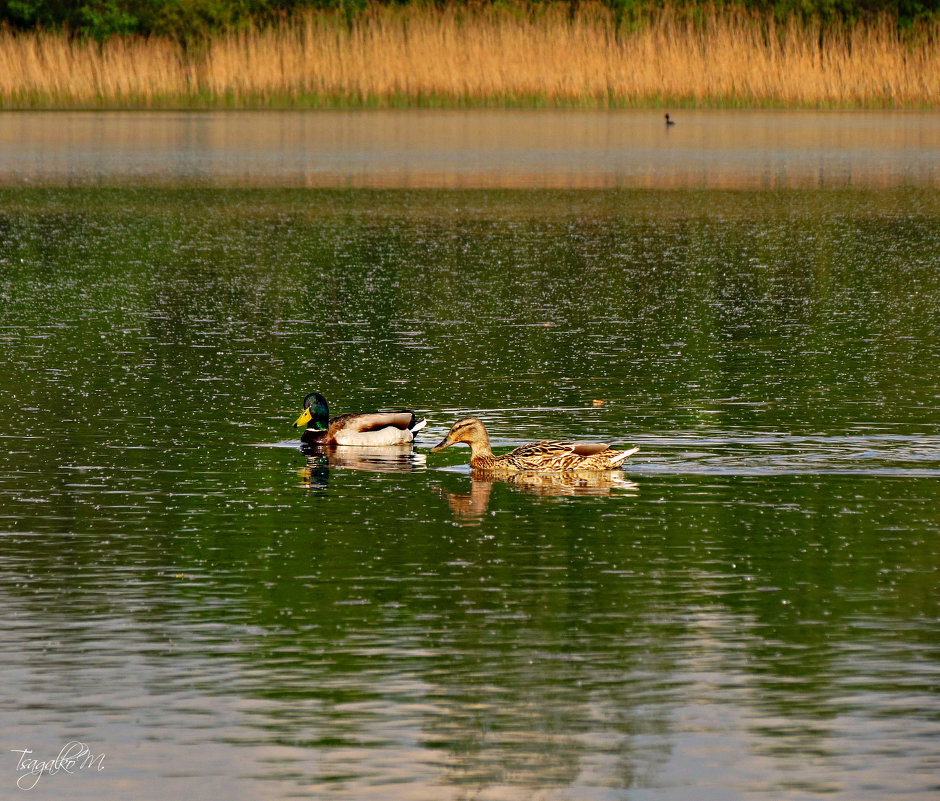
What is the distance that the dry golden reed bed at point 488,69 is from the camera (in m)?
47.2

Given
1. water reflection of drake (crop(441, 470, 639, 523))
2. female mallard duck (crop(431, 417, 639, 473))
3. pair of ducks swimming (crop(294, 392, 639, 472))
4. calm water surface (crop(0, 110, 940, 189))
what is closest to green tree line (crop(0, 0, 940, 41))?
calm water surface (crop(0, 110, 940, 189))

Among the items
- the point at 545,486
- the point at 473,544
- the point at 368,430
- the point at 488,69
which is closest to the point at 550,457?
the point at 545,486

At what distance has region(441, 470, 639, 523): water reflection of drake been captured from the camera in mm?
10586

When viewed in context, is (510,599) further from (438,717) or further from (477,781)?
(477,781)

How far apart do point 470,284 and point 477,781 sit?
1469cm

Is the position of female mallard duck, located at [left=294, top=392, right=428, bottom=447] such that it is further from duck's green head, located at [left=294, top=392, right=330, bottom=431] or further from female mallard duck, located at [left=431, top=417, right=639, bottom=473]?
female mallard duck, located at [left=431, top=417, right=639, bottom=473]

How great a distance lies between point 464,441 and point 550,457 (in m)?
0.87

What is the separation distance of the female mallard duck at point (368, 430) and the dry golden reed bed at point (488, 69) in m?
35.6

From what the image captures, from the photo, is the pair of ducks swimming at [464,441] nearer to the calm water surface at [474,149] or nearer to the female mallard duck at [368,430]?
the female mallard duck at [368,430]

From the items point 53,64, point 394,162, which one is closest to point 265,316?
point 394,162

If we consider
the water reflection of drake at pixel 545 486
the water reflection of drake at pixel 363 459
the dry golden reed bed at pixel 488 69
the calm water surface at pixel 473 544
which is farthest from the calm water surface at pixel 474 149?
the water reflection of drake at pixel 545 486

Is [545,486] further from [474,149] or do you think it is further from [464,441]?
[474,149]

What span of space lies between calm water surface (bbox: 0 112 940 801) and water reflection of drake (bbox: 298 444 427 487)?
0.04m

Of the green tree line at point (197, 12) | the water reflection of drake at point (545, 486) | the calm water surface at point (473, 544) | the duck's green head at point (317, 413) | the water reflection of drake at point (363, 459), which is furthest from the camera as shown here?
the green tree line at point (197, 12)
